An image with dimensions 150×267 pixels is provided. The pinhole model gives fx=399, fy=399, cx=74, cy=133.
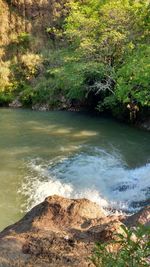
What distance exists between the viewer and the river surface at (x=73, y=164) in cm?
→ 1139

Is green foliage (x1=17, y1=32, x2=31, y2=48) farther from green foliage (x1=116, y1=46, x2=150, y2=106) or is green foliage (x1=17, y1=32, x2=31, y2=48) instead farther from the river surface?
green foliage (x1=116, y1=46, x2=150, y2=106)

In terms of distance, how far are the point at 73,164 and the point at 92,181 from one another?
219 cm

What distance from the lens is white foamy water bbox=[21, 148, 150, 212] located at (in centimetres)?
1126

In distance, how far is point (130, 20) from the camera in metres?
23.5

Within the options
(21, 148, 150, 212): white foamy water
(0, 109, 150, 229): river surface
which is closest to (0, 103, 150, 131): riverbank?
(0, 109, 150, 229): river surface

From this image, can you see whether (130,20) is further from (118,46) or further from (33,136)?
(33,136)

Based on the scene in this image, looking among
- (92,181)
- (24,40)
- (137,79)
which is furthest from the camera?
(24,40)

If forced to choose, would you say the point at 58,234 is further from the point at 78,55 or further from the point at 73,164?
the point at 78,55

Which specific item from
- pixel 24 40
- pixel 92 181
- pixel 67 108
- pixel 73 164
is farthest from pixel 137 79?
pixel 24 40

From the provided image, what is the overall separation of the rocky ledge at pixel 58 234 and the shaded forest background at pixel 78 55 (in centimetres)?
1378

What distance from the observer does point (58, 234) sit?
5.49 metres

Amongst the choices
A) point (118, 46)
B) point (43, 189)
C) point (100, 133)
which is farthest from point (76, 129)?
point (43, 189)

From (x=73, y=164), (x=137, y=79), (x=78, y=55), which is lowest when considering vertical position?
(x=73, y=164)

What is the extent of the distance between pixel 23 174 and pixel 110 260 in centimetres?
1081
